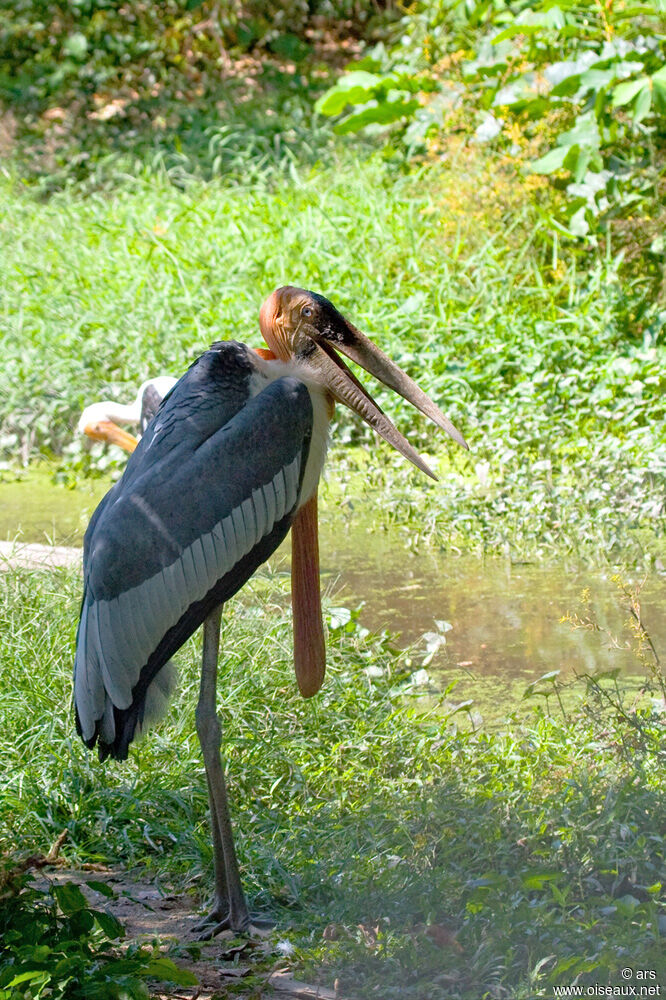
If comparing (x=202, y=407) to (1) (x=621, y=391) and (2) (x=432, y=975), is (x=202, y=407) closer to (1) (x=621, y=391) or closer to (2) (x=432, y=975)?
(2) (x=432, y=975)

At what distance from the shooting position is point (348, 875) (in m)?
2.78

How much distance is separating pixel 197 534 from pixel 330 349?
609 mm

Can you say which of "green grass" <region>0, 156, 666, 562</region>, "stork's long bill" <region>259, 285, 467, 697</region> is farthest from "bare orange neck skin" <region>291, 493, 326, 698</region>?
"green grass" <region>0, 156, 666, 562</region>

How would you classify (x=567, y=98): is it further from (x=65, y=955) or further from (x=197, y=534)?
(x=65, y=955)

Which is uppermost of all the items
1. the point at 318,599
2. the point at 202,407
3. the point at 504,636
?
the point at 202,407

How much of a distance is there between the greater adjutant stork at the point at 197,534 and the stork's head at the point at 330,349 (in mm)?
23

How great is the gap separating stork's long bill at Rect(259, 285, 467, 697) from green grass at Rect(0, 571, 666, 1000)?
35cm

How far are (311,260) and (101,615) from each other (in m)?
4.68

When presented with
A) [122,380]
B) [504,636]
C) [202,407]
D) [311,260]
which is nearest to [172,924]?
[202,407]

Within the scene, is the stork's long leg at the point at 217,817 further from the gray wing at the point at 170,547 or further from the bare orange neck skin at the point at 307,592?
the bare orange neck skin at the point at 307,592

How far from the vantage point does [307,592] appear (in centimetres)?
317

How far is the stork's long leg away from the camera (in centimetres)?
278

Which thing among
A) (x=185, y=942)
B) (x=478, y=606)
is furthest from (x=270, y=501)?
(x=478, y=606)

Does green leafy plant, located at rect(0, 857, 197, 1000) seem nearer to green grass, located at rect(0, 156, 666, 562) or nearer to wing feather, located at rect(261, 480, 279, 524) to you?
wing feather, located at rect(261, 480, 279, 524)
